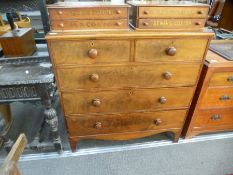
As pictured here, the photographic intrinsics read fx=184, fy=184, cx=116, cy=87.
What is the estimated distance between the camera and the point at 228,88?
1.44 m

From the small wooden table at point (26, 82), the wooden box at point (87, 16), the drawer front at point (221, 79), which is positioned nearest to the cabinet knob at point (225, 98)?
the drawer front at point (221, 79)

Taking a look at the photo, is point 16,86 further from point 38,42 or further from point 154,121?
point 154,121

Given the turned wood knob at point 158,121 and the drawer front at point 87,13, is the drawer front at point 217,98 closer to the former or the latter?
the turned wood knob at point 158,121

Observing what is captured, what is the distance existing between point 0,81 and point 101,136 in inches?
32.4

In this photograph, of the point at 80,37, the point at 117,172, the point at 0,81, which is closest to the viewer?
the point at 80,37

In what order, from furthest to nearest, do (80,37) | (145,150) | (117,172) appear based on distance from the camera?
(145,150) < (117,172) < (80,37)

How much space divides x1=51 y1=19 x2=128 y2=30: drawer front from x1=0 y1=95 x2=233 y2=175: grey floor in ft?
2.06

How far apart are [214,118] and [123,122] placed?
812mm

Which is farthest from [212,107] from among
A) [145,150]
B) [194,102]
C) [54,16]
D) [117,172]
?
[54,16]

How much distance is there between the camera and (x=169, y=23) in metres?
1.13

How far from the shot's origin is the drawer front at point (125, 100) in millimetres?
1263

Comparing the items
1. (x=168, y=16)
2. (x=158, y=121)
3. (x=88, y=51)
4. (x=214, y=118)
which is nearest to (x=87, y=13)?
(x=88, y=51)

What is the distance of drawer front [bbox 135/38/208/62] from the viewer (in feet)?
3.65

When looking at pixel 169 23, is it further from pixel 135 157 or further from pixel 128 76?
pixel 135 157
